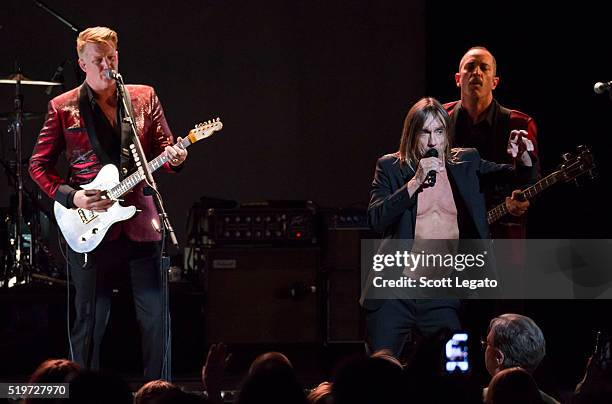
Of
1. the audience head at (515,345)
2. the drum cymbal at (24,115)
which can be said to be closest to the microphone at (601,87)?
the audience head at (515,345)

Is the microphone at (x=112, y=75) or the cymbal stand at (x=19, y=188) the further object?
the cymbal stand at (x=19, y=188)

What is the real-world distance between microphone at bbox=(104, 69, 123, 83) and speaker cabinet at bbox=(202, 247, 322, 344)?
2.27 metres

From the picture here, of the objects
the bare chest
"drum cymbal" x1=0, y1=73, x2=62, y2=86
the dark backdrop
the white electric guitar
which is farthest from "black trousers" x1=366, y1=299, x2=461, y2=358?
"drum cymbal" x1=0, y1=73, x2=62, y2=86

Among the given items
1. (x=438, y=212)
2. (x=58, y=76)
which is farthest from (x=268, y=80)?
(x=438, y=212)

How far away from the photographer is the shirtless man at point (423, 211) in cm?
513

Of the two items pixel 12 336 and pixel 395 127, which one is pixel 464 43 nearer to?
pixel 395 127

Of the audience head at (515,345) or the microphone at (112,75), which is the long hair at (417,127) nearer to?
the audience head at (515,345)

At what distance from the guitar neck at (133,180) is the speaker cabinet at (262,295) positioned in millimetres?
2005

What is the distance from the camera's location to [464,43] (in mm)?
8492

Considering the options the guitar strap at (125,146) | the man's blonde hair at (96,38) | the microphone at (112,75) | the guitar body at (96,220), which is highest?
the man's blonde hair at (96,38)

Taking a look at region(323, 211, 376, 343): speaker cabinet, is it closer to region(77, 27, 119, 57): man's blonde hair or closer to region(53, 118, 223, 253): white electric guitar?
region(53, 118, 223, 253): white electric guitar

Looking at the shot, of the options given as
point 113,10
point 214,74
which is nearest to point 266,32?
point 214,74

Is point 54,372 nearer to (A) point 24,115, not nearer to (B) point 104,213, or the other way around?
(B) point 104,213

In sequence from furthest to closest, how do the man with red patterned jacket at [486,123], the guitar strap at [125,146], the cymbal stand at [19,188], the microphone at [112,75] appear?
the cymbal stand at [19,188] → the man with red patterned jacket at [486,123] → the guitar strap at [125,146] → the microphone at [112,75]
